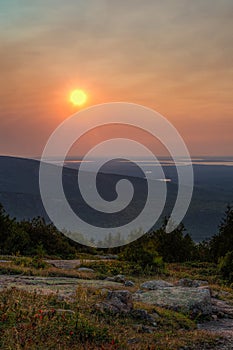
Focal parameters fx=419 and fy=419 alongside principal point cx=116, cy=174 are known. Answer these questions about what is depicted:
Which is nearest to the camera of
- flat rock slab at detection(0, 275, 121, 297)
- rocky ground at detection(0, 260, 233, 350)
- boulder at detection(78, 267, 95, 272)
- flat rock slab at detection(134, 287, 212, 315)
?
rocky ground at detection(0, 260, 233, 350)

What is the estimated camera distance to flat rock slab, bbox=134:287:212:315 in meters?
A: 11.9

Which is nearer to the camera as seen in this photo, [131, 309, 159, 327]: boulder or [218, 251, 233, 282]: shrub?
[131, 309, 159, 327]: boulder

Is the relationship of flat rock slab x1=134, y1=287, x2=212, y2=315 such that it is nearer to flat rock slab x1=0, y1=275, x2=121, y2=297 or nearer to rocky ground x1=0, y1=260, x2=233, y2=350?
rocky ground x1=0, y1=260, x2=233, y2=350

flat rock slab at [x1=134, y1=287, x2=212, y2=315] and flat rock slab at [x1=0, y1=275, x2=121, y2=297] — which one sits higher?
flat rock slab at [x1=0, y1=275, x2=121, y2=297]

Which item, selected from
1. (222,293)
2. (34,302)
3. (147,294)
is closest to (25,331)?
(34,302)

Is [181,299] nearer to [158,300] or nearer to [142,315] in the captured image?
[158,300]

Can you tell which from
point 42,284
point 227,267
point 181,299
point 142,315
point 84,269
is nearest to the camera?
point 142,315

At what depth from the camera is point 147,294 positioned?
43.3 ft

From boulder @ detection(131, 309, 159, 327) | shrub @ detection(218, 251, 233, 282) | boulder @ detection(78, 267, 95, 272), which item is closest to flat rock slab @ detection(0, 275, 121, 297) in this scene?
boulder @ detection(131, 309, 159, 327)

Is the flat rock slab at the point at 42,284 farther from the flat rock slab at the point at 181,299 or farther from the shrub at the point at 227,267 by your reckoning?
the shrub at the point at 227,267

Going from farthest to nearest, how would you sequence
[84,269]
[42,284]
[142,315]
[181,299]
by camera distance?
1. [84,269]
2. [42,284]
3. [181,299]
4. [142,315]

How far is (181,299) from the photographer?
1246 centimetres

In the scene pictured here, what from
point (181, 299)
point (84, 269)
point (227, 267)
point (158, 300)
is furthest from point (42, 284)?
point (227, 267)

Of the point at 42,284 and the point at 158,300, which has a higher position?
the point at 42,284
